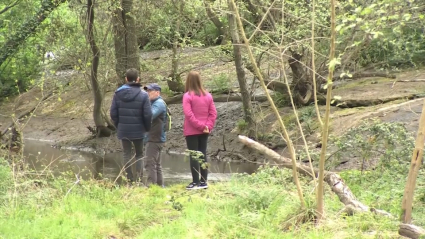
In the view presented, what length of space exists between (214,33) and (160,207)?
1448 centimetres

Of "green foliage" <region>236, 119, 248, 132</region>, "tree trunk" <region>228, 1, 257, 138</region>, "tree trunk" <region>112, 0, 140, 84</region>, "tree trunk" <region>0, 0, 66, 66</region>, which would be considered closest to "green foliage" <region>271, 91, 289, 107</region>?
"green foliage" <region>236, 119, 248, 132</region>

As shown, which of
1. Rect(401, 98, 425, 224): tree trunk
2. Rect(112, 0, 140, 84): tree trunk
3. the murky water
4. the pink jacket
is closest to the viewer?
Rect(401, 98, 425, 224): tree trunk

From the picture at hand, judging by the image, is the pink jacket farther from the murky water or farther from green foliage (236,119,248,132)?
green foliage (236,119,248,132)

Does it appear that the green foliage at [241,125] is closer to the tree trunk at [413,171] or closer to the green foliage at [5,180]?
the green foliage at [5,180]

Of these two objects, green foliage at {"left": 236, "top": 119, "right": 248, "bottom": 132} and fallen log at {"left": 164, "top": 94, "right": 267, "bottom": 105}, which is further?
fallen log at {"left": 164, "top": 94, "right": 267, "bottom": 105}

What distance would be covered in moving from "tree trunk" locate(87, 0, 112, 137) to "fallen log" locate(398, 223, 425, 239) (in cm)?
1099

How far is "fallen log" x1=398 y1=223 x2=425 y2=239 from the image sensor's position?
16.8 ft

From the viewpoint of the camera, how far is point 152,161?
9047 millimetres

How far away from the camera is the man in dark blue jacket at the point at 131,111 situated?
28.4 ft

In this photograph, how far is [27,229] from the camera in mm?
5809

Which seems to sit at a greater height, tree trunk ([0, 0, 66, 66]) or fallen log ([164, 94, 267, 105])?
tree trunk ([0, 0, 66, 66])

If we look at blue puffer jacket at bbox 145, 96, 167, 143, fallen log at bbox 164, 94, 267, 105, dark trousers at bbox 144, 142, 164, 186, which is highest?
blue puffer jacket at bbox 145, 96, 167, 143

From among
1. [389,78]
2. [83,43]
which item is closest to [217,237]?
[83,43]

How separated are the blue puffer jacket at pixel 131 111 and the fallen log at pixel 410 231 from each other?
4.42 meters
